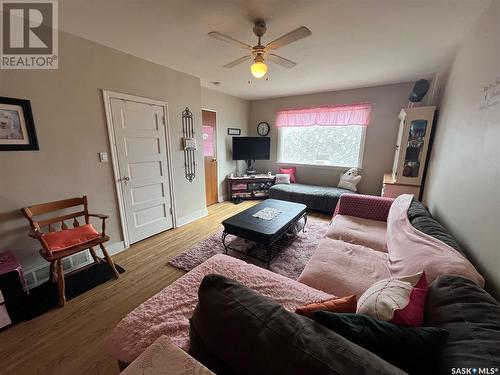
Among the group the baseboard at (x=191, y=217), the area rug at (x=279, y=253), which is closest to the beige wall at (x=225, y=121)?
the baseboard at (x=191, y=217)

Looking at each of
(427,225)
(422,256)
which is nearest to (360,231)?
(427,225)

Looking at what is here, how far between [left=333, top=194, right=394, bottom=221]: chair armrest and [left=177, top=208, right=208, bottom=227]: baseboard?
7.71ft

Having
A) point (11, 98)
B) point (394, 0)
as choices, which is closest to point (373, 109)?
point (394, 0)

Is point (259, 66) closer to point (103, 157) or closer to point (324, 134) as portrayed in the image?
point (103, 157)

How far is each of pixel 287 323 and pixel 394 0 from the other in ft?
7.33

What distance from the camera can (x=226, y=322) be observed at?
726mm

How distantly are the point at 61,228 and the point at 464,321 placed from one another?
3054 mm

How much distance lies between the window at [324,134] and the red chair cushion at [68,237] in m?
4.06

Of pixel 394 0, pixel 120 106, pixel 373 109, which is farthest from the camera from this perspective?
pixel 373 109

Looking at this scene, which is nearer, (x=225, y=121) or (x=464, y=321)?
(x=464, y=321)

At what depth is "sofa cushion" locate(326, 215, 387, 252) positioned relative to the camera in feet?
6.62

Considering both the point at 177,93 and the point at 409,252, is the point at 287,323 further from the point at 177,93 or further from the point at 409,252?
the point at 177,93

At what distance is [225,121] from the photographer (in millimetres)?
4652

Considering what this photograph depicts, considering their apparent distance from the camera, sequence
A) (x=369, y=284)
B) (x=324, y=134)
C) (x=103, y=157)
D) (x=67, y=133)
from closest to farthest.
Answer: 1. (x=369, y=284)
2. (x=67, y=133)
3. (x=103, y=157)
4. (x=324, y=134)
